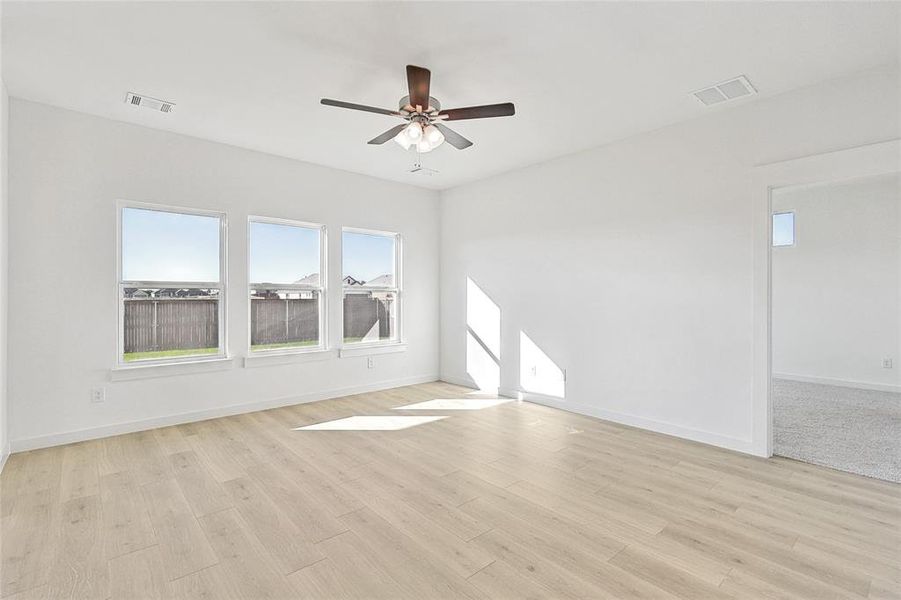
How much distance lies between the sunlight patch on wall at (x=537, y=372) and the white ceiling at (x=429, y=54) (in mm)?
2578

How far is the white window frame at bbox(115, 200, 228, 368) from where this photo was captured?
398cm

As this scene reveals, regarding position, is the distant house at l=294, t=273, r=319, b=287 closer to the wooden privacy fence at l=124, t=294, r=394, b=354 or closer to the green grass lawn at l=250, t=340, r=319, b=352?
the wooden privacy fence at l=124, t=294, r=394, b=354

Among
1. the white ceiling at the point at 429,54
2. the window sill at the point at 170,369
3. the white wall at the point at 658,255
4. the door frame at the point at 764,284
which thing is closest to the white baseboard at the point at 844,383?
the door frame at the point at 764,284

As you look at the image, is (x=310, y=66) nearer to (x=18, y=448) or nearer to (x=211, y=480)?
(x=211, y=480)

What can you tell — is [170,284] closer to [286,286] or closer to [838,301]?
[286,286]

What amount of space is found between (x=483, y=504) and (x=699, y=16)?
10.4ft

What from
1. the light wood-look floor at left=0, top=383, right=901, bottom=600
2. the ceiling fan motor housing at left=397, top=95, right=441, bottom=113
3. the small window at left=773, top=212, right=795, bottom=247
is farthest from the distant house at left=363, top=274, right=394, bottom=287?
the small window at left=773, top=212, right=795, bottom=247

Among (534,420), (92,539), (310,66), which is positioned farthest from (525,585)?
(310,66)

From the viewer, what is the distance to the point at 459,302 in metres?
6.24

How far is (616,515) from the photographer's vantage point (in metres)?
2.53

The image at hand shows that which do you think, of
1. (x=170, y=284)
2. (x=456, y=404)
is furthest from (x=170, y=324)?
(x=456, y=404)

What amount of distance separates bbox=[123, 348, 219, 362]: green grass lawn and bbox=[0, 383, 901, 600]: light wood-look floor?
0.75 metres

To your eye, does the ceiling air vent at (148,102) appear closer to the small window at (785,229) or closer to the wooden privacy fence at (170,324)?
the wooden privacy fence at (170,324)

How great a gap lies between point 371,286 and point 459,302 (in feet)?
A: 4.27
